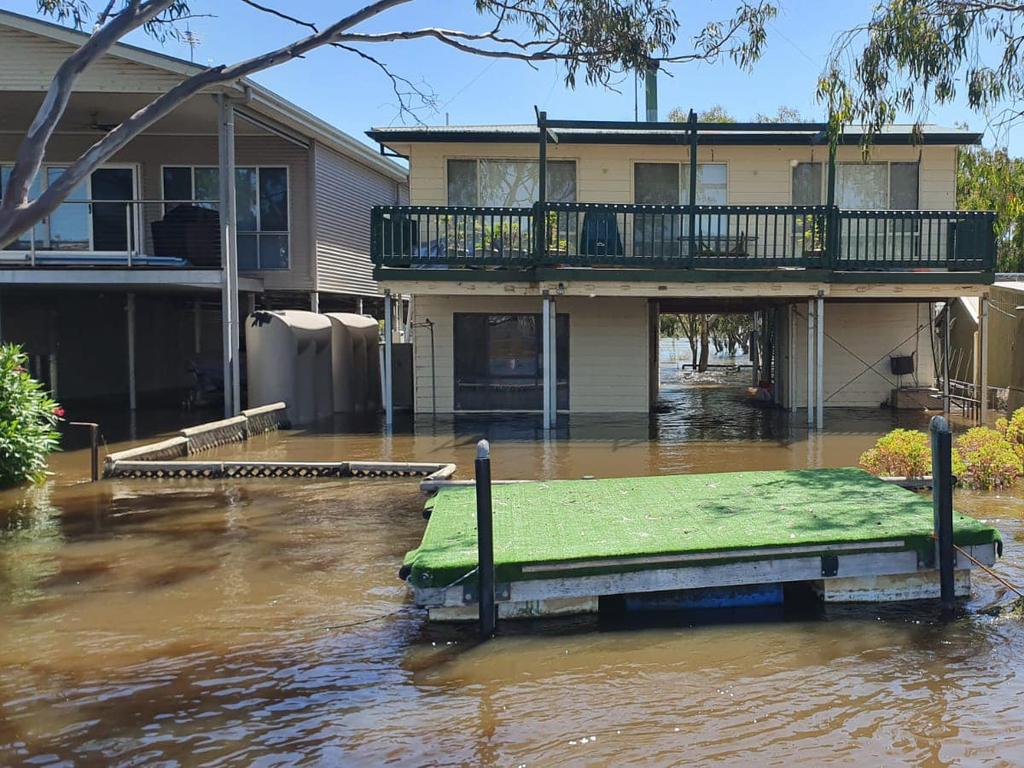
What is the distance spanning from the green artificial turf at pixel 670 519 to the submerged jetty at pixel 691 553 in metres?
0.01

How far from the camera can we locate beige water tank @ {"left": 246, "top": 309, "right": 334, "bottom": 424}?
18.6 metres

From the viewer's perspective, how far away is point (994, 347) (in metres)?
20.8

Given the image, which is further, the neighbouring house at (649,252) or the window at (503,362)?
the window at (503,362)

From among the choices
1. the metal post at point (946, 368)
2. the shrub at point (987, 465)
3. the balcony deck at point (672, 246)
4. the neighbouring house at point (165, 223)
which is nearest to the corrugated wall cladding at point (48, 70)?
the neighbouring house at point (165, 223)

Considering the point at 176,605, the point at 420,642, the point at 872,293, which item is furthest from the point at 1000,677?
the point at 872,293

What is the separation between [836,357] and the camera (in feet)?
68.4

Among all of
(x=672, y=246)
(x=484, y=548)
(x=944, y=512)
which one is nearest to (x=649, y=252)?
(x=672, y=246)

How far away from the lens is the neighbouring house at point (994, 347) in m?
19.4

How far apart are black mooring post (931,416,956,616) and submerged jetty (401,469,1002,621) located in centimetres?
16

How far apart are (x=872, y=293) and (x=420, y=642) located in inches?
532

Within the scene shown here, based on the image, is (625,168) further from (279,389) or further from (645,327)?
(279,389)

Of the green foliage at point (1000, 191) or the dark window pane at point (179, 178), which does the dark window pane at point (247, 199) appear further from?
the green foliage at point (1000, 191)

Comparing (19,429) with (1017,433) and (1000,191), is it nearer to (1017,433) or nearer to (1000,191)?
(1017,433)

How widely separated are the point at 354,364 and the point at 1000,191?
13652 millimetres
